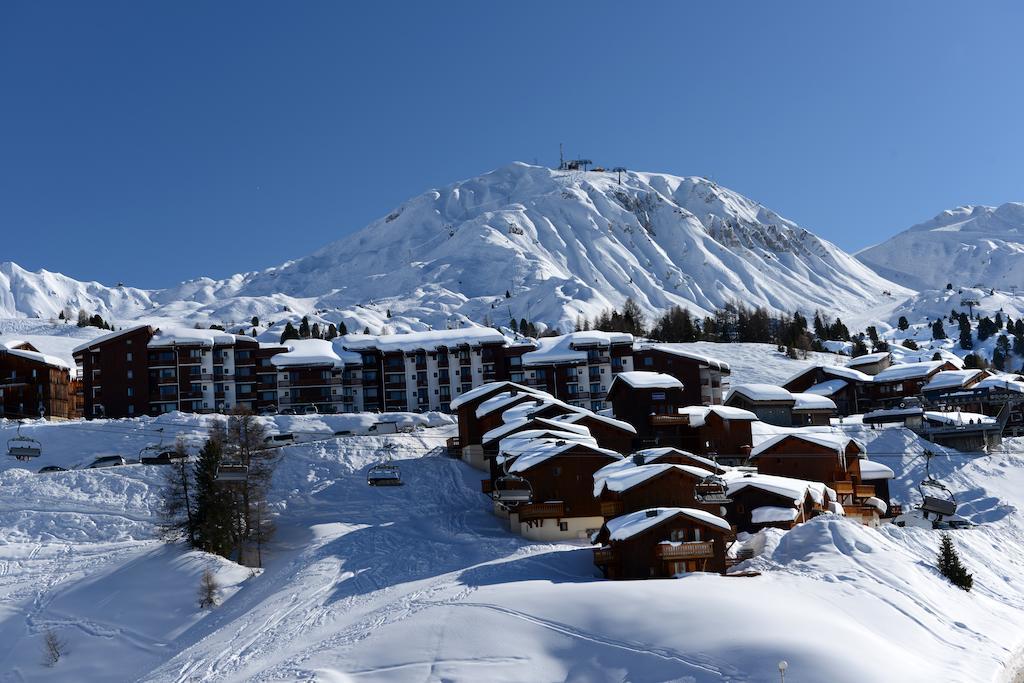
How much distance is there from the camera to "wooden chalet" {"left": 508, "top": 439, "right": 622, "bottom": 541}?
183 feet

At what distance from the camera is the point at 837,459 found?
220 ft

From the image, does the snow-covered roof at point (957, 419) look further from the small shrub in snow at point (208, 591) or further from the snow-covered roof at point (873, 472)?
the small shrub in snow at point (208, 591)

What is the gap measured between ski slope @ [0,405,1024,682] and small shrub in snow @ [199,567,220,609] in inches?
15.9

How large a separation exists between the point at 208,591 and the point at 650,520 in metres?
19.0

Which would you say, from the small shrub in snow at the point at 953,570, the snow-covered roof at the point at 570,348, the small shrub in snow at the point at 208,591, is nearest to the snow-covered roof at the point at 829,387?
the snow-covered roof at the point at 570,348

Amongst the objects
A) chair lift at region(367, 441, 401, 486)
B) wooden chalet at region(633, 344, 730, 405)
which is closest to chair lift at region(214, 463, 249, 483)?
chair lift at region(367, 441, 401, 486)

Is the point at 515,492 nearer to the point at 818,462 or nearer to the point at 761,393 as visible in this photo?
the point at 818,462

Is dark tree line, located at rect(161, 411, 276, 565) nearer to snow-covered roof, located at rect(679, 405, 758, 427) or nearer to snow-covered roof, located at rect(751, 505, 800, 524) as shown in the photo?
snow-covered roof, located at rect(751, 505, 800, 524)

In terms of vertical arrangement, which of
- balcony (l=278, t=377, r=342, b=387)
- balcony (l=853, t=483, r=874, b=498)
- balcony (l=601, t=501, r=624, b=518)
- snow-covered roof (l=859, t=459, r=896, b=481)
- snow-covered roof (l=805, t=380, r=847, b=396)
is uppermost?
balcony (l=278, t=377, r=342, b=387)

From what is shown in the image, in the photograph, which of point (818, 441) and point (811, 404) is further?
point (811, 404)

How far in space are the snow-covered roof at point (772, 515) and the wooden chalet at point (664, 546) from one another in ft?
26.6

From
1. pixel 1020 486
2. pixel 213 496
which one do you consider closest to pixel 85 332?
pixel 213 496

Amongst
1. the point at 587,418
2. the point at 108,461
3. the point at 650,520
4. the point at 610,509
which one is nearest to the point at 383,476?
the point at 587,418

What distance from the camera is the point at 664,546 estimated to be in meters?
46.0
